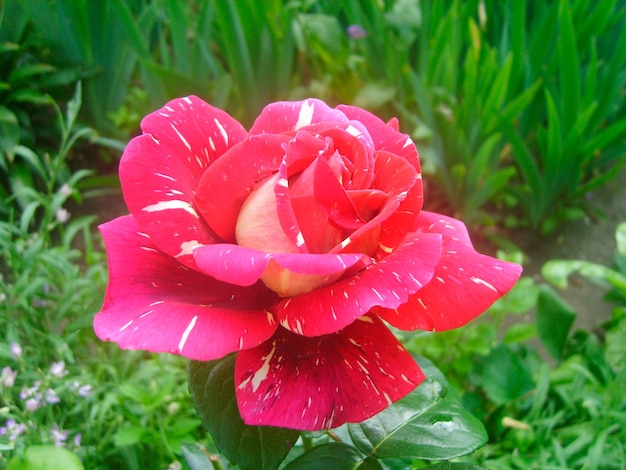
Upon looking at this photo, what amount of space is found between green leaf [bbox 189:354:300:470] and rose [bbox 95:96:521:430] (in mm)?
47

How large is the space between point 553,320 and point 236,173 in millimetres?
1086

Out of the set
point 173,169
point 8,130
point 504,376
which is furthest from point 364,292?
point 8,130

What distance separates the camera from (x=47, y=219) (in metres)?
1.07

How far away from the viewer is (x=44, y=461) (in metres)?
0.53

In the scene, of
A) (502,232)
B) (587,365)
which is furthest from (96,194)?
(587,365)

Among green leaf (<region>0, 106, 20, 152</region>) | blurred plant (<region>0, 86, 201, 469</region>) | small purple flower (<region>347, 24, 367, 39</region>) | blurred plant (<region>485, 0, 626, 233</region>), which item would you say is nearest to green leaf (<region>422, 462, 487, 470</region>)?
blurred plant (<region>0, 86, 201, 469</region>)

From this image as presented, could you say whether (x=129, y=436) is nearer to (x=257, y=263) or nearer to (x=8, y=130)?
(x=257, y=263)

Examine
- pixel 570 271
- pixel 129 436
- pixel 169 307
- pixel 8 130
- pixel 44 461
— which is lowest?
pixel 570 271

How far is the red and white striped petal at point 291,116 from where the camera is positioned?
46 centimetres

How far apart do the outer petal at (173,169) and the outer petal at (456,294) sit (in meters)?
0.15

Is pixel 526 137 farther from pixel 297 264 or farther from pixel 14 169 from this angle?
pixel 297 264

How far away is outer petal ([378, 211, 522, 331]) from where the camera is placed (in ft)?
1.24

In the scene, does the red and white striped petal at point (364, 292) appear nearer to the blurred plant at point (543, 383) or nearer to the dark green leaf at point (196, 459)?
the dark green leaf at point (196, 459)

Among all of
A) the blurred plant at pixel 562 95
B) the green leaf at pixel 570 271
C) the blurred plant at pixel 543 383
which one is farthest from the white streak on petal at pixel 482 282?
the blurred plant at pixel 562 95
